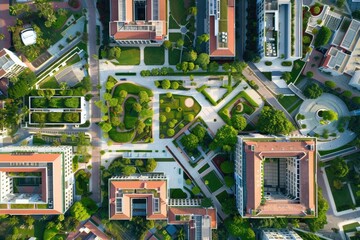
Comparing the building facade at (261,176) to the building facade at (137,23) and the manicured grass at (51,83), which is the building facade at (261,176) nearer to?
the building facade at (137,23)

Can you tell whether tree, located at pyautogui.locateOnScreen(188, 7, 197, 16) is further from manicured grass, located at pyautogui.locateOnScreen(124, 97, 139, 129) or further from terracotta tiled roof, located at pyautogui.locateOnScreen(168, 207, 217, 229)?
terracotta tiled roof, located at pyautogui.locateOnScreen(168, 207, 217, 229)

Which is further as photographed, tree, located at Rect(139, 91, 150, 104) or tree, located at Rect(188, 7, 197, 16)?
tree, located at Rect(139, 91, 150, 104)

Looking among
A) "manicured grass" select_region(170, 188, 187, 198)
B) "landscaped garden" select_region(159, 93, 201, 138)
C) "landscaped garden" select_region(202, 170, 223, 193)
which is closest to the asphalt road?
"landscaped garden" select_region(159, 93, 201, 138)

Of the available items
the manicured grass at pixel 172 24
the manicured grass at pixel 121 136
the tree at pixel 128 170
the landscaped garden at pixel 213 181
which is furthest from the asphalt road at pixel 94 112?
the landscaped garden at pixel 213 181

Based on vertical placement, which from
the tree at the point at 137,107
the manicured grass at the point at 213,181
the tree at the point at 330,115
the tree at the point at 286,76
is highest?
the tree at the point at 286,76

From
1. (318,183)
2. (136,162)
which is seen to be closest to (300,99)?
(318,183)

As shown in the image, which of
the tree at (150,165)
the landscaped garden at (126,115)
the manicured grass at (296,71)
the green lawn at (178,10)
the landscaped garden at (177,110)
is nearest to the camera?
the tree at (150,165)
